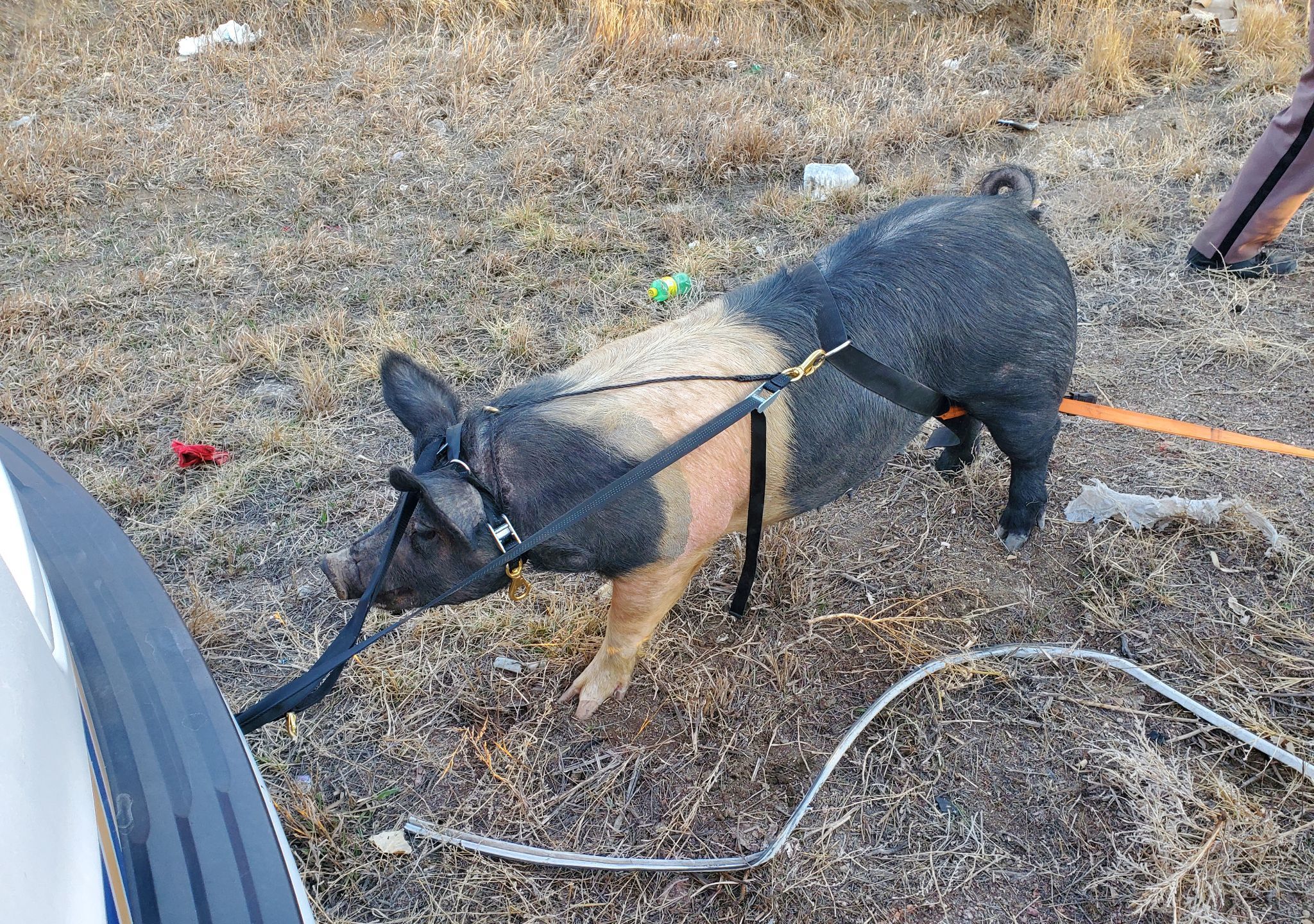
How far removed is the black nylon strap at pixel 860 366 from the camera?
2.33 metres

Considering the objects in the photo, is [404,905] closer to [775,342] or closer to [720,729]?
[720,729]

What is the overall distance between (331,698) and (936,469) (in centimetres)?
243

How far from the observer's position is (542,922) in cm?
216

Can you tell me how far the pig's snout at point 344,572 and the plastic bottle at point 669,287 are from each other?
2.59m

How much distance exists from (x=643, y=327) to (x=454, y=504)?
7.69 feet

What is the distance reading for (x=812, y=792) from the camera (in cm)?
233

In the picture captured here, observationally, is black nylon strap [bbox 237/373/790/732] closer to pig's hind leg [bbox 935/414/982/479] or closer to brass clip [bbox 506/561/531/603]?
brass clip [bbox 506/561/531/603]

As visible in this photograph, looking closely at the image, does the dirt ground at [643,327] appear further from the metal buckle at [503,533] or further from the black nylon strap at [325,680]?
the metal buckle at [503,533]

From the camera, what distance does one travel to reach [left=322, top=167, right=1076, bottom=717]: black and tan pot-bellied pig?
219 cm

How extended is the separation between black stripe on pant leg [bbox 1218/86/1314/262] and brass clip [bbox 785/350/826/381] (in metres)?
3.28

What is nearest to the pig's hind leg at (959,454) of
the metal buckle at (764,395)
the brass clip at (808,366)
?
the brass clip at (808,366)

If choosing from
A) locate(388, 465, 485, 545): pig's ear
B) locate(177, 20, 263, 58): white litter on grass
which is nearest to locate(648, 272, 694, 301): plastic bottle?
locate(388, 465, 485, 545): pig's ear

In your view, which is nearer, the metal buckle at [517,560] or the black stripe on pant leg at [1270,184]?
the metal buckle at [517,560]

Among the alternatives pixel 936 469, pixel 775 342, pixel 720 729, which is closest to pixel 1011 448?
pixel 936 469
